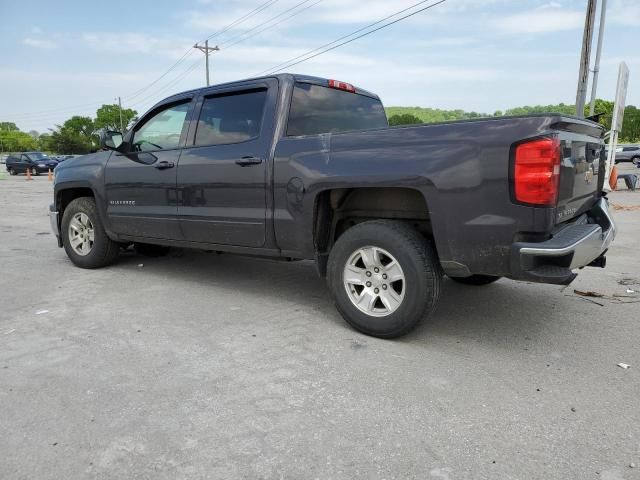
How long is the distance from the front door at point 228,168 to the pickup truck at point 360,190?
13mm

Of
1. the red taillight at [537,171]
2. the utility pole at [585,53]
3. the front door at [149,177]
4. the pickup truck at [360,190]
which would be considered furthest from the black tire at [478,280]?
the utility pole at [585,53]

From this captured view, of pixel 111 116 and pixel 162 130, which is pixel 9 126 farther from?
pixel 162 130

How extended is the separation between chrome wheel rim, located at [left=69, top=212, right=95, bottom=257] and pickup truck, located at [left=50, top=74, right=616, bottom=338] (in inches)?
18.9

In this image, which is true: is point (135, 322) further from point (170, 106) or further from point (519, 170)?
point (519, 170)

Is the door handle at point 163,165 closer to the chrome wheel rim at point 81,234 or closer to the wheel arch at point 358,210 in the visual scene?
the chrome wheel rim at point 81,234

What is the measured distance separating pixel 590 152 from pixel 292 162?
216cm

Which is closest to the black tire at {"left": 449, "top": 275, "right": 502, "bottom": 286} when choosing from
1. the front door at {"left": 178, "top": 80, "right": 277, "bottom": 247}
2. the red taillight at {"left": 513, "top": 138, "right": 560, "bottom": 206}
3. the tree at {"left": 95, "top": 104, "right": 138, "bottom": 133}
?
the red taillight at {"left": 513, "top": 138, "right": 560, "bottom": 206}

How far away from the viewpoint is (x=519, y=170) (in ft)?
9.43

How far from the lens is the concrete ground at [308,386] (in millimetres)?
2195

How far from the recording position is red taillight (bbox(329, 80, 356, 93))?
454 cm

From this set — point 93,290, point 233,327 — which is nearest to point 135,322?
point 233,327

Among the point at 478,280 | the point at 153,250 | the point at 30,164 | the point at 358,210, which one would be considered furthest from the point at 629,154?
the point at 30,164

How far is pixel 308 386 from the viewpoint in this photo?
287 centimetres

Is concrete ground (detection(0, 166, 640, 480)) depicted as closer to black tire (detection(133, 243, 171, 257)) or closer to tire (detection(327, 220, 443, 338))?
tire (detection(327, 220, 443, 338))
